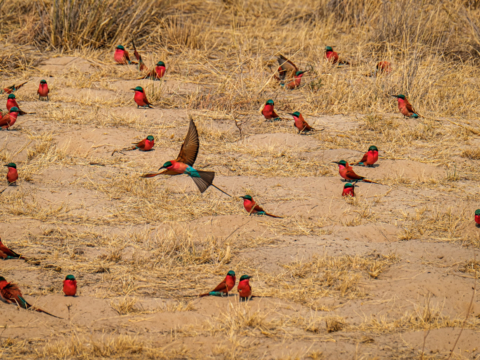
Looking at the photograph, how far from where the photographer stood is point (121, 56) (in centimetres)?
954

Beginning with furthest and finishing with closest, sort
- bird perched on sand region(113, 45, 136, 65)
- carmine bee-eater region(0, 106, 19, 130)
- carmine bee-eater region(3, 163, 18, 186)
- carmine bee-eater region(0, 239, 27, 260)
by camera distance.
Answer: bird perched on sand region(113, 45, 136, 65) < carmine bee-eater region(0, 106, 19, 130) < carmine bee-eater region(3, 163, 18, 186) < carmine bee-eater region(0, 239, 27, 260)

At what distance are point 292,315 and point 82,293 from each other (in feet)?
5.01

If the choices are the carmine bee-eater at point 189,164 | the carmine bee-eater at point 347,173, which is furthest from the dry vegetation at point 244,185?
the carmine bee-eater at point 189,164

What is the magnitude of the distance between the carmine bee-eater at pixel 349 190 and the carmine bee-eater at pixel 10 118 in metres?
3.84

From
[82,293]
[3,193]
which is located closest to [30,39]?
[3,193]

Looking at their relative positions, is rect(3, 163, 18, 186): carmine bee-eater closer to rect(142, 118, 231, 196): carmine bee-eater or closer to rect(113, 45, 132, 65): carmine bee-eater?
rect(142, 118, 231, 196): carmine bee-eater

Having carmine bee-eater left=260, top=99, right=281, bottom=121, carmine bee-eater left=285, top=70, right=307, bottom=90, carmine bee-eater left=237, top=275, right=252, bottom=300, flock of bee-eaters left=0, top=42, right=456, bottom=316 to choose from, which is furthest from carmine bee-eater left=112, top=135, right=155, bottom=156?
carmine bee-eater left=237, top=275, right=252, bottom=300

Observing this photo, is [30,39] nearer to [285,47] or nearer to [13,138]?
[13,138]

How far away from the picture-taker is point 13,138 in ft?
24.3

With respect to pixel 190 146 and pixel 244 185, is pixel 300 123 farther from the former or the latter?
pixel 190 146

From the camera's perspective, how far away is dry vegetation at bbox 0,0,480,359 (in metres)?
4.27

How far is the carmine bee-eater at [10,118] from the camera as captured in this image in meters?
7.38

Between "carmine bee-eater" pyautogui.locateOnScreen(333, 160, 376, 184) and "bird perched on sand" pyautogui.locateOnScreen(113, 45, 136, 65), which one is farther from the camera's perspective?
"bird perched on sand" pyautogui.locateOnScreen(113, 45, 136, 65)

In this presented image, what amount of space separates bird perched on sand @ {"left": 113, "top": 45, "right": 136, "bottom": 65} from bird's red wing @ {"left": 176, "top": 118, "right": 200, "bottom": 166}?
4272 mm
